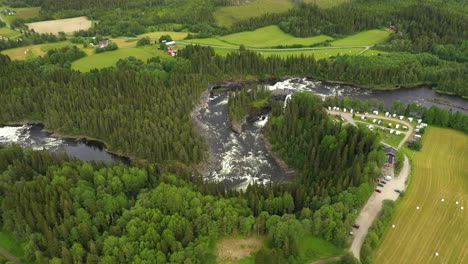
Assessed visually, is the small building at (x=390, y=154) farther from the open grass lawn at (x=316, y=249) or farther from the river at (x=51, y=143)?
the river at (x=51, y=143)

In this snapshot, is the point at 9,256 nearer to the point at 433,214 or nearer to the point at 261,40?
the point at 433,214

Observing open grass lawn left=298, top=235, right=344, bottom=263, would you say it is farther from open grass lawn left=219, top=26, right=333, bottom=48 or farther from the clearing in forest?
open grass lawn left=219, top=26, right=333, bottom=48

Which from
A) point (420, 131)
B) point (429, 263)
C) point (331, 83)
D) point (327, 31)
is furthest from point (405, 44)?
point (429, 263)

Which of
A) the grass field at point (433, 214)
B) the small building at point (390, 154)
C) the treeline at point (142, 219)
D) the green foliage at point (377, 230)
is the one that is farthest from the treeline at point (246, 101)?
the green foliage at point (377, 230)

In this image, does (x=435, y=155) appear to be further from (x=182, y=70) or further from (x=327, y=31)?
(x=327, y=31)

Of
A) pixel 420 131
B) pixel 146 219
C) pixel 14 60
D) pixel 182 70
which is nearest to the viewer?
pixel 146 219

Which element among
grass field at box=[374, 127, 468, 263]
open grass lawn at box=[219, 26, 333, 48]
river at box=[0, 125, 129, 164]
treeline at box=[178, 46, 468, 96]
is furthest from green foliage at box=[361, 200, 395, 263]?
open grass lawn at box=[219, 26, 333, 48]
